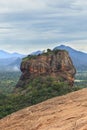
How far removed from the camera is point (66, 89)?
63.7 meters

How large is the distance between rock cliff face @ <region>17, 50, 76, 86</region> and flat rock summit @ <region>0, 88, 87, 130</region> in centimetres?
5951

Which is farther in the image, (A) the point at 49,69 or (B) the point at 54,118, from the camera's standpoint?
(A) the point at 49,69

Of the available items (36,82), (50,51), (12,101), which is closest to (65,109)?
(12,101)

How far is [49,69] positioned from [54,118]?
206ft

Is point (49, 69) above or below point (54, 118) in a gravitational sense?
below

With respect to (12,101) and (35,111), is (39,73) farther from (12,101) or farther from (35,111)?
(35,111)

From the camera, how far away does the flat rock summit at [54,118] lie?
8.67 metres

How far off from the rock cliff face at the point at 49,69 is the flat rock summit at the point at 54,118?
59513 millimetres

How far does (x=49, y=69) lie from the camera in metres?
72.6

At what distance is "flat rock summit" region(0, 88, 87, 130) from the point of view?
28.4ft

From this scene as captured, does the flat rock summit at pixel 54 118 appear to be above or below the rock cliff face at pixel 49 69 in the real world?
above

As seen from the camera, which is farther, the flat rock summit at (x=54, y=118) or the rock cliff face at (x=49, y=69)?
the rock cliff face at (x=49, y=69)

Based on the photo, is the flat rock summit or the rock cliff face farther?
the rock cliff face

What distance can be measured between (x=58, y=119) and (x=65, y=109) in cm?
91
